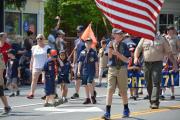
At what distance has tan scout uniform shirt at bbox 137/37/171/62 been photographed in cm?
1402

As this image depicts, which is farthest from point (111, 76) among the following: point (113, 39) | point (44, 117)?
point (44, 117)

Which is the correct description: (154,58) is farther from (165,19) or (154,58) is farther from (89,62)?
(165,19)

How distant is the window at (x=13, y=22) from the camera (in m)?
31.9

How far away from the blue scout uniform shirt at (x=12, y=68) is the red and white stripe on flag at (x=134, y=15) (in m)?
8.50

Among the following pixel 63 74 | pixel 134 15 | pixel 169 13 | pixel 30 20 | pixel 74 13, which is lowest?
pixel 63 74

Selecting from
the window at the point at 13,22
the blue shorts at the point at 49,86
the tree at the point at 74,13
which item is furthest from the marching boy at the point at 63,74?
the tree at the point at 74,13

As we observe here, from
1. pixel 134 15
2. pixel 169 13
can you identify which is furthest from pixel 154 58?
pixel 169 13

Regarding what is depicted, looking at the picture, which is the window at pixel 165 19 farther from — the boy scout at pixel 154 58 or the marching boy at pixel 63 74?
the boy scout at pixel 154 58

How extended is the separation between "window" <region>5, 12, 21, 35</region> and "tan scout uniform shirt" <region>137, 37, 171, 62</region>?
18.6m

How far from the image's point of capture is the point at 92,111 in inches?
532

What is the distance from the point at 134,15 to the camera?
31.6ft

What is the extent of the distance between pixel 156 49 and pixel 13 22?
19545 mm

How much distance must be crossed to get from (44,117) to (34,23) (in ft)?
73.3

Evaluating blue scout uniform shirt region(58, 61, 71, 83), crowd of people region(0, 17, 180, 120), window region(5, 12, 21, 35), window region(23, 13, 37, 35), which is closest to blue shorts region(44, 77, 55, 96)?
crowd of people region(0, 17, 180, 120)
